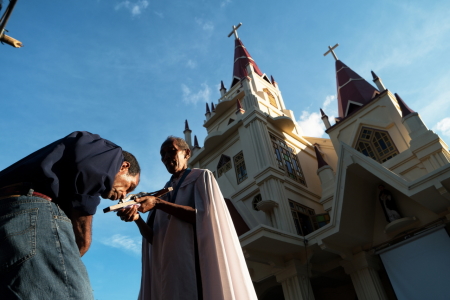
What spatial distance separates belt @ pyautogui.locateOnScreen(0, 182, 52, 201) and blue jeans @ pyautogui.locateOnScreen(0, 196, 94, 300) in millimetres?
27

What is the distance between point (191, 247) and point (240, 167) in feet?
38.4

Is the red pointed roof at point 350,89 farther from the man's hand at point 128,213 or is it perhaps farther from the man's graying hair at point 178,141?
the man's hand at point 128,213

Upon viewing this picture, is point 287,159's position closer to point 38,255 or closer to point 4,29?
point 4,29

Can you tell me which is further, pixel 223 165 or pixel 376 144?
pixel 223 165

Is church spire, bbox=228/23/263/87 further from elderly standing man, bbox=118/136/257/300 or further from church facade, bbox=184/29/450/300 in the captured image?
elderly standing man, bbox=118/136/257/300

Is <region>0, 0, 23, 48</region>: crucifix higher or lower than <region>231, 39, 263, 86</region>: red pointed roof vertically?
lower

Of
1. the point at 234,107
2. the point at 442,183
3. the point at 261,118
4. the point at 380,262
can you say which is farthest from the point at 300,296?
the point at 234,107

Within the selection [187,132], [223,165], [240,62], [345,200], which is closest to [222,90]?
[240,62]

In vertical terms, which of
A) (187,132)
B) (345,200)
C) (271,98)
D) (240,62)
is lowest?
(345,200)

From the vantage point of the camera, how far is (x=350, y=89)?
53.1 ft

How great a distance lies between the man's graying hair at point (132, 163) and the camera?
2.05m

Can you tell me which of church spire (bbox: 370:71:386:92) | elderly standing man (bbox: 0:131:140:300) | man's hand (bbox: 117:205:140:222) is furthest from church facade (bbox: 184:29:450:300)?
elderly standing man (bbox: 0:131:140:300)

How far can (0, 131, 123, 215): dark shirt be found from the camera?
4.43 ft

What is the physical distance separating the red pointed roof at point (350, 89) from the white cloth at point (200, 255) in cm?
1419
